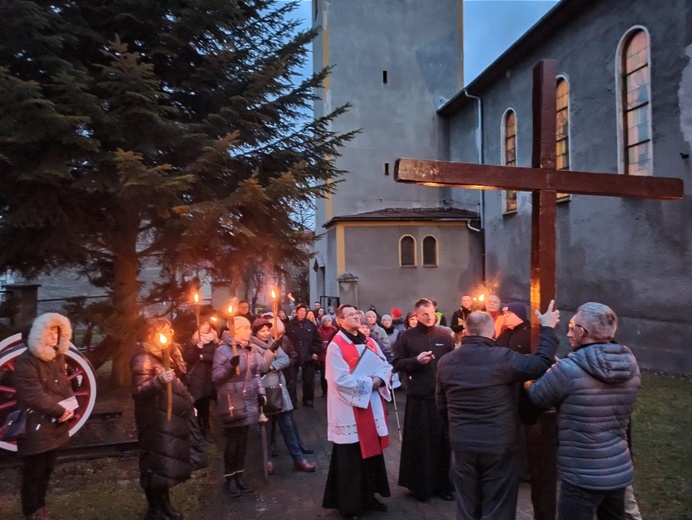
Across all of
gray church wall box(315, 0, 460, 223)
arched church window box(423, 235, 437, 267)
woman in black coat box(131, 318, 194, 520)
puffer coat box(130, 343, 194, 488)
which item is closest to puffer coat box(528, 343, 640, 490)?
woman in black coat box(131, 318, 194, 520)

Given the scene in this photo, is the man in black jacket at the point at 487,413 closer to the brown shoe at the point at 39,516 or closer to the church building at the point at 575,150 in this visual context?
the brown shoe at the point at 39,516

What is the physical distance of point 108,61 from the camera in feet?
29.9

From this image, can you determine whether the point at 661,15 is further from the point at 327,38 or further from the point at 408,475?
the point at 327,38

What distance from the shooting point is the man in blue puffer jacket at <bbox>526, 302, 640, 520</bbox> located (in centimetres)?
340

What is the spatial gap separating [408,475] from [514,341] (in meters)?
1.78

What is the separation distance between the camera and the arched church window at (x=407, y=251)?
75.2 feet

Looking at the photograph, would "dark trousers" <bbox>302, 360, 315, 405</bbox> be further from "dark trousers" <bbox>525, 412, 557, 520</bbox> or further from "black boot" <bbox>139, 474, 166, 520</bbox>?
"dark trousers" <bbox>525, 412, 557, 520</bbox>

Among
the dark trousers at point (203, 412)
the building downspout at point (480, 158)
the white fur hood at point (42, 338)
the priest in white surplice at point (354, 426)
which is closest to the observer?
the white fur hood at point (42, 338)

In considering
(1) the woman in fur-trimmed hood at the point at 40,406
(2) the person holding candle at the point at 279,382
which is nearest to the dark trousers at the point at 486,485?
(2) the person holding candle at the point at 279,382

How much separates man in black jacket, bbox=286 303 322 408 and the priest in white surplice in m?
5.10

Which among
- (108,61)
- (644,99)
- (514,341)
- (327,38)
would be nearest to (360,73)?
(327,38)

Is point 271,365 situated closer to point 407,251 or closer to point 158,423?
point 158,423

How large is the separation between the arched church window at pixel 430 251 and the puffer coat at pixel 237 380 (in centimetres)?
1719

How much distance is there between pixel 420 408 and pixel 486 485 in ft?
6.48
